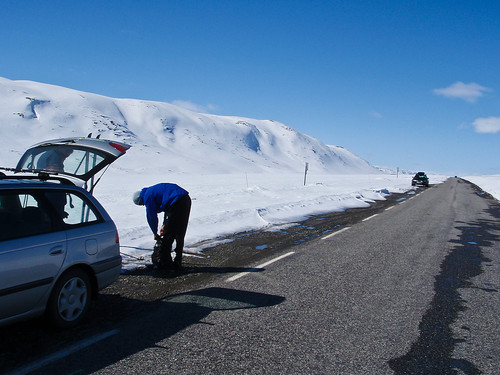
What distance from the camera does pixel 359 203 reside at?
2238 cm

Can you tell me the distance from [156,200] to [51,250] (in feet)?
8.93

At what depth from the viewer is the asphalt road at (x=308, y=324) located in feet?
11.7

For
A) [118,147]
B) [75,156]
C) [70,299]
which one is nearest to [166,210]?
[118,147]

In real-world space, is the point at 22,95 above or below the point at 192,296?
above

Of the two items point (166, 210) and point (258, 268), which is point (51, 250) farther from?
point (258, 268)

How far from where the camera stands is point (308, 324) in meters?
4.54

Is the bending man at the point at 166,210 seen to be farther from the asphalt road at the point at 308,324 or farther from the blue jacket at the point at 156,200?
the asphalt road at the point at 308,324

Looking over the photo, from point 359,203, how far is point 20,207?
66.2ft

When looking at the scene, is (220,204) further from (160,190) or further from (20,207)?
(20,207)

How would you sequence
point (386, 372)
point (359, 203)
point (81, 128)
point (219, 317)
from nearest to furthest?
point (386, 372), point (219, 317), point (359, 203), point (81, 128)

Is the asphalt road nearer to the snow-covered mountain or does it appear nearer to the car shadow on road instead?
the car shadow on road

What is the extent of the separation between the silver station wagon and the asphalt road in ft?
1.33

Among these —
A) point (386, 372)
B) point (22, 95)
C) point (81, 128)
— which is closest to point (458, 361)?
point (386, 372)

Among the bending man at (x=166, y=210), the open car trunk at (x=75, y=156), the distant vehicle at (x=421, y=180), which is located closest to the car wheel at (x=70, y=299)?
the open car trunk at (x=75, y=156)
